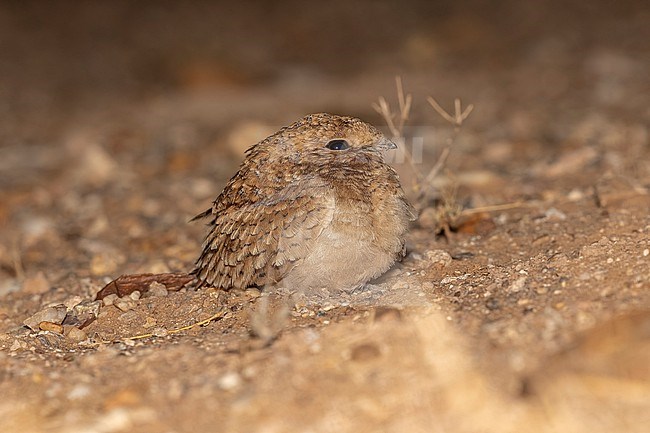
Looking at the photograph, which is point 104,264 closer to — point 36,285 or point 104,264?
point 104,264

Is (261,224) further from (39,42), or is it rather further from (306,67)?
(39,42)

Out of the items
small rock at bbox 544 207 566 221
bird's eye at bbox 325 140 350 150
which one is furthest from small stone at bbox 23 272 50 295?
→ small rock at bbox 544 207 566 221

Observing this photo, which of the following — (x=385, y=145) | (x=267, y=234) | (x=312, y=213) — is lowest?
(x=267, y=234)

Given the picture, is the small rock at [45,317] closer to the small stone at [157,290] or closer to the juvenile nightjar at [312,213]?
the small stone at [157,290]

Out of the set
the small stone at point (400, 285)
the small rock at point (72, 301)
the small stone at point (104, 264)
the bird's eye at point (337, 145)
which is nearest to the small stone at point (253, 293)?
the small stone at point (400, 285)

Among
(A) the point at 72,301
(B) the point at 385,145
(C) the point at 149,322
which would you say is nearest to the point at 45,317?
(A) the point at 72,301

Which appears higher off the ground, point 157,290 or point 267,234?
point 267,234
